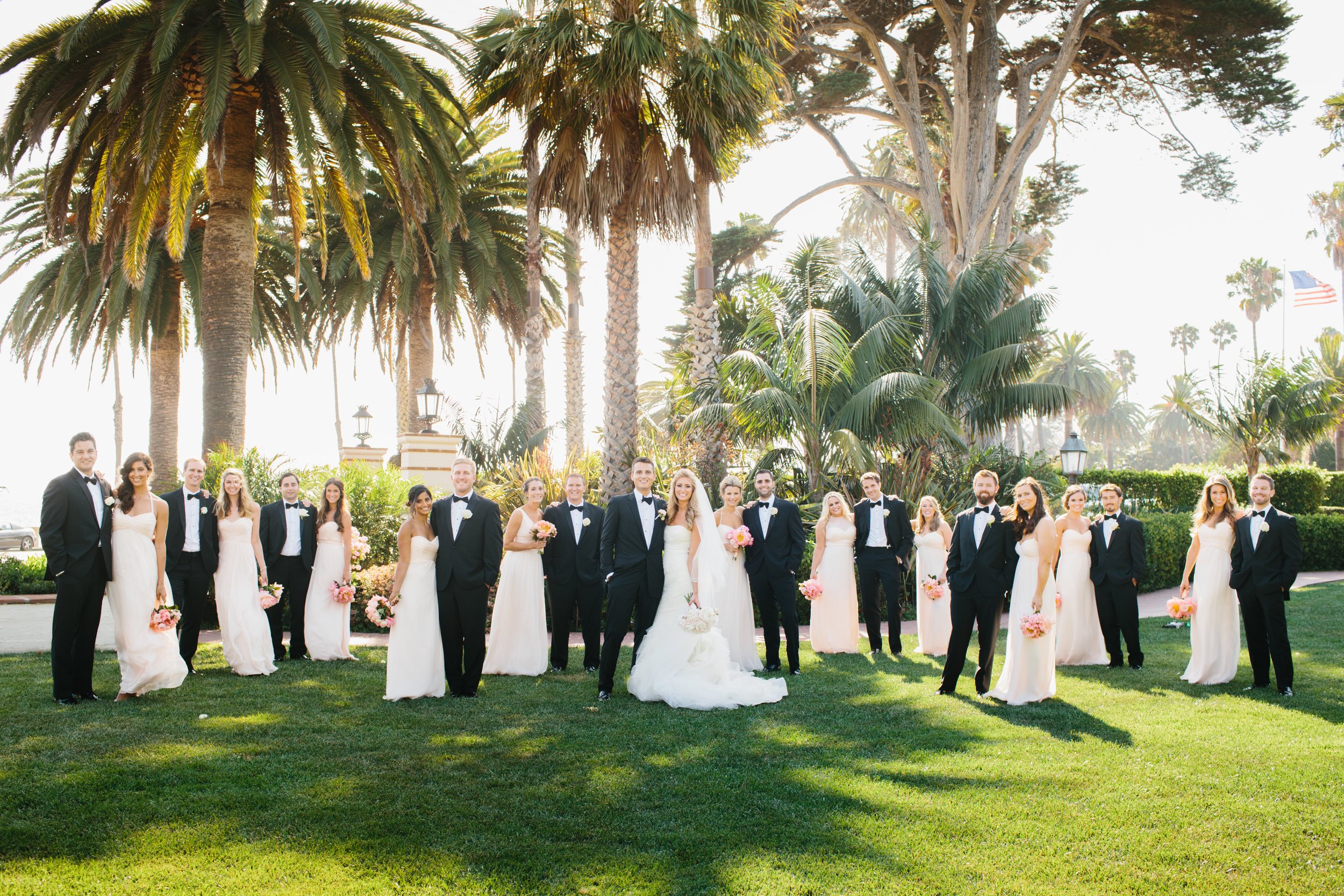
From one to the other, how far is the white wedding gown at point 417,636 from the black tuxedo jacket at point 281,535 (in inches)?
96.8

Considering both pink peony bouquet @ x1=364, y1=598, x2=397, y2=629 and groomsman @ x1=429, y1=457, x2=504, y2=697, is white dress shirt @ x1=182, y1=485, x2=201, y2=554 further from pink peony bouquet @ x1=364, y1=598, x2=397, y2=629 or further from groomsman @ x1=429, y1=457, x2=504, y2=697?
groomsman @ x1=429, y1=457, x2=504, y2=697

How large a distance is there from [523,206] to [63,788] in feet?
63.2

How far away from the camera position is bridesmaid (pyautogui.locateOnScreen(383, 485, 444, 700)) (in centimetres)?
818

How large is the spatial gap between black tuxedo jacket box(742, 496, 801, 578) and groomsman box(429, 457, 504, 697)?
2.88 m

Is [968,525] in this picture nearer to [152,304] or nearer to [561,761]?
[561,761]

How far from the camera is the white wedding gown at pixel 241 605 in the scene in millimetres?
9227

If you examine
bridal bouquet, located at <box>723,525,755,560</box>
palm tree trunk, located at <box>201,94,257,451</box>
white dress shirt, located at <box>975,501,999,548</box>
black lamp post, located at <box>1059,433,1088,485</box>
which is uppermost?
palm tree trunk, located at <box>201,94,257,451</box>

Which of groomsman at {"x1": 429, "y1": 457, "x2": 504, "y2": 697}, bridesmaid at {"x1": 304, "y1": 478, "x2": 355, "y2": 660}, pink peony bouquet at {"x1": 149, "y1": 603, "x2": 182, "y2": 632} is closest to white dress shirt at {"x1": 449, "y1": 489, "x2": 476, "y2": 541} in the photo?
groomsman at {"x1": 429, "y1": 457, "x2": 504, "y2": 697}

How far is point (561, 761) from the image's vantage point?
608 cm

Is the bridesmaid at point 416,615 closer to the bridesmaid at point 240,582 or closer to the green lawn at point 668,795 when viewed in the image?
the green lawn at point 668,795

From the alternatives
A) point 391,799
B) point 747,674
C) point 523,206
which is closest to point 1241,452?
point 523,206

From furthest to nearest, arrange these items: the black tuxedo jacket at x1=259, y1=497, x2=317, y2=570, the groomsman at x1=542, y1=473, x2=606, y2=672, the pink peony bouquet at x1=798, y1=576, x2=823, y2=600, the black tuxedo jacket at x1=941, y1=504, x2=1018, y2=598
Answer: the pink peony bouquet at x1=798, y1=576, x2=823, y2=600, the black tuxedo jacket at x1=259, y1=497, x2=317, y2=570, the groomsman at x1=542, y1=473, x2=606, y2=672, the black tuxedo jacket at x1=941, y1=504, x2=1018, y2=598

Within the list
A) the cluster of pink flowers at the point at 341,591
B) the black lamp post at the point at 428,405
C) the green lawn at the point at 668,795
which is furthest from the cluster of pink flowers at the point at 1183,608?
the black lamp post at the point at 428,405

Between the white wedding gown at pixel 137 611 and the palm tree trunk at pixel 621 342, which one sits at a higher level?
the palm tree trunk at pixel 621 342
